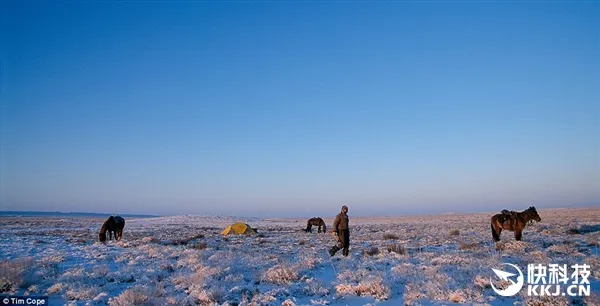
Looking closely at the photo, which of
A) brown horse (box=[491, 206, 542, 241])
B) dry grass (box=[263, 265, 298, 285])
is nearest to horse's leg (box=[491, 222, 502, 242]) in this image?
brown horse (box=[491, 206, 542, 241])

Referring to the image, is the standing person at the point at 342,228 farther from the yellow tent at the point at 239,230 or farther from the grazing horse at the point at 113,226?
→ the yellow tent at the point at 239,230

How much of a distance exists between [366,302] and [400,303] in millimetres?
715

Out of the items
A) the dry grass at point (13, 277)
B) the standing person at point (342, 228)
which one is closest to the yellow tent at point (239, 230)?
the standing person at point (342, 228)

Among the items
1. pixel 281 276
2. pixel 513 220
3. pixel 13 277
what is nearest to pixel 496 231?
pixel 513 220

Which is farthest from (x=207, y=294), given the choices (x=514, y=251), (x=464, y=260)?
(x=514, y=251)

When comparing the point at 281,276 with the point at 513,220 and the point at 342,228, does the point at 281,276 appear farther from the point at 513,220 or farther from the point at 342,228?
the point at 513,220

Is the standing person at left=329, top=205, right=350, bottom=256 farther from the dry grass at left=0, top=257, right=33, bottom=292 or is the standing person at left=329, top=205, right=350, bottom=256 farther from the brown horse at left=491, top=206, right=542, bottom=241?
the dry grass at left=0, top=257, right=33, bottom=292

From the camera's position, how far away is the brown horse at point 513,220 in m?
19.9

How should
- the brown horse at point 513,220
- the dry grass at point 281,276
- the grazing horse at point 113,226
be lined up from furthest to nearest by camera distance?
the grazing horse at point 113,226 < the brown horse at point 513,220 < the dry grass at point 281,276

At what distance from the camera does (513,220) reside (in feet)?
65.5

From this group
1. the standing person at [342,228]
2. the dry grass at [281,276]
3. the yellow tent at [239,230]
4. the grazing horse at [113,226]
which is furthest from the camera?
the yellow tent at [239,230]

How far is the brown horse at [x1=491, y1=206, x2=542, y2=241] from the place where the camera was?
19859mm

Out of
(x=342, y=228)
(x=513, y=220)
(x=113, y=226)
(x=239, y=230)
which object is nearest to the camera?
(x=342, y=228)

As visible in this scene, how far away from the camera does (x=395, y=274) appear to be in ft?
37.9
